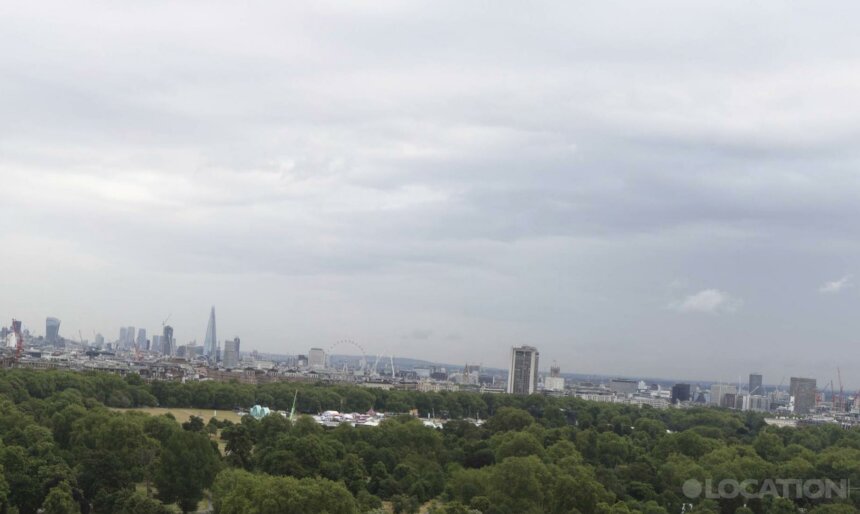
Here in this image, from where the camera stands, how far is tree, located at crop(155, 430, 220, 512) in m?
40.9

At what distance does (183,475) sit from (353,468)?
810 centimetres

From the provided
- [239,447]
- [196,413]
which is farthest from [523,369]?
[239,447]

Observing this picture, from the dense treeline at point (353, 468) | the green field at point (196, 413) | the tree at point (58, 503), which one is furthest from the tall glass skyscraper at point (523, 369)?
the tree at point (58, 503)

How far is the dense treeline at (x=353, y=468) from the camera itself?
124 ft

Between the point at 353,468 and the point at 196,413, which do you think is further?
the point at 196,413

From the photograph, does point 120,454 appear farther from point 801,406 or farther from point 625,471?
point 801,406

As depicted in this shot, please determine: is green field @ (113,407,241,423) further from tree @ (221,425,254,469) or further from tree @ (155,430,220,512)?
tree @ (155,430,220,512)

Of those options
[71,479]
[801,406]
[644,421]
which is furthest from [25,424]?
[801,406]

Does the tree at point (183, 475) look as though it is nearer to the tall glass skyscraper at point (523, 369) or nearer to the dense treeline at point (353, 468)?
the dense treeline at point (353, 468)

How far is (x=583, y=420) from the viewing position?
309 feet
